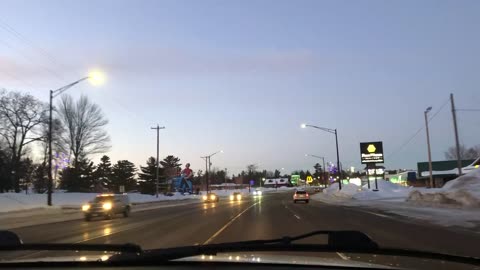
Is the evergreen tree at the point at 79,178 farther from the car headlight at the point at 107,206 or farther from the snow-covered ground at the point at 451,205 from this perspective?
the snow-covered ground at the point at 451,205

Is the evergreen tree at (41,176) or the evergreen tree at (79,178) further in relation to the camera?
the evergreen tree at (41,176)

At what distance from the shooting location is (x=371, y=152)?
276 feet

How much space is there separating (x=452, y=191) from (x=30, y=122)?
2380 inches

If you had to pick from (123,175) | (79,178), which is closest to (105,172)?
(123,175)

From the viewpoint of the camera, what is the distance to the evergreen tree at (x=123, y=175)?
443 ft

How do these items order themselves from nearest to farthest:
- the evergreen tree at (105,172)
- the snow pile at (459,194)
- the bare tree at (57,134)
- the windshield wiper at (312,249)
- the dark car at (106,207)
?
1. the windshield wiper at (312,249)
2. the snow pile at (459,194)
3. the dark car at (106,207)
4. the bare tree at (57,134)
5. the evergreen tree at (105,172)

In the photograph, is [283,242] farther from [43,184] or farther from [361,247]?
[43,184]

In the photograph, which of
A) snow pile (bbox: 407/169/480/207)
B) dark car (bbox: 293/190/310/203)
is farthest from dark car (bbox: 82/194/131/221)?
dark car (bbox: 293/190/310/203)

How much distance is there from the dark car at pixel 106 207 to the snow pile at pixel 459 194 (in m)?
21.9

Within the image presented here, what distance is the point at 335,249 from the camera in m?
4.47

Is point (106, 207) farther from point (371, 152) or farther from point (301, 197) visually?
point (371, 152)

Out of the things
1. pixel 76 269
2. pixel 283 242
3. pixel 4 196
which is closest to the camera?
pixel 76 269

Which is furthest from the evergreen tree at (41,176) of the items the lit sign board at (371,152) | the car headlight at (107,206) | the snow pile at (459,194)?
the snow pile at (459,194)

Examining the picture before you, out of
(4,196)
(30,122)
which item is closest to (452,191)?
(4,196)
